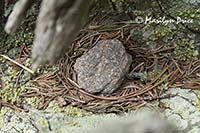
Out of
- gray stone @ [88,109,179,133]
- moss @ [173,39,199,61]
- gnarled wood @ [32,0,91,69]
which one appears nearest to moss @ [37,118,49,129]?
moss @ [173,39,199,61]

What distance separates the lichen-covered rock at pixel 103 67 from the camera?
177cm

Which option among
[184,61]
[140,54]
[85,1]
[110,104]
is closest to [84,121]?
[110,104]

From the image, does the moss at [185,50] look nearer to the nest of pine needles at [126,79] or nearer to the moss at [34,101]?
the nest of pine needles at [126,79]

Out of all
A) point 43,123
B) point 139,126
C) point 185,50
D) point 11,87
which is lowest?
point 185,50

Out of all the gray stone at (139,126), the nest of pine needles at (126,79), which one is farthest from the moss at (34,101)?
the gray stone at (139,126)

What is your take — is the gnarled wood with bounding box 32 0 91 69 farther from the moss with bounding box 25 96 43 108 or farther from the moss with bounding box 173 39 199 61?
the moss with bounding box 173 39 199 61

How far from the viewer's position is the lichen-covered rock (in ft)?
5.81

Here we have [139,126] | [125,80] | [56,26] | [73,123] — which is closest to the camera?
[139,126]

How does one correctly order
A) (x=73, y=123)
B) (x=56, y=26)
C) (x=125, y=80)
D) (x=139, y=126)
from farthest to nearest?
(x=125, y=80), (x=73, y=123), (x=56, y=26), (x=139, y=126)

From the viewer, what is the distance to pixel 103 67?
5.91ft

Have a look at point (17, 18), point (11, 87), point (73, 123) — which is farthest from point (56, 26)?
point (11, 87)

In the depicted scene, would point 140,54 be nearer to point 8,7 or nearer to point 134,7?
point 134,7

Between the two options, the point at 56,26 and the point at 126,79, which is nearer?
the point at 56,26

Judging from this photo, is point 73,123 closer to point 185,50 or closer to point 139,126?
point 185,50
